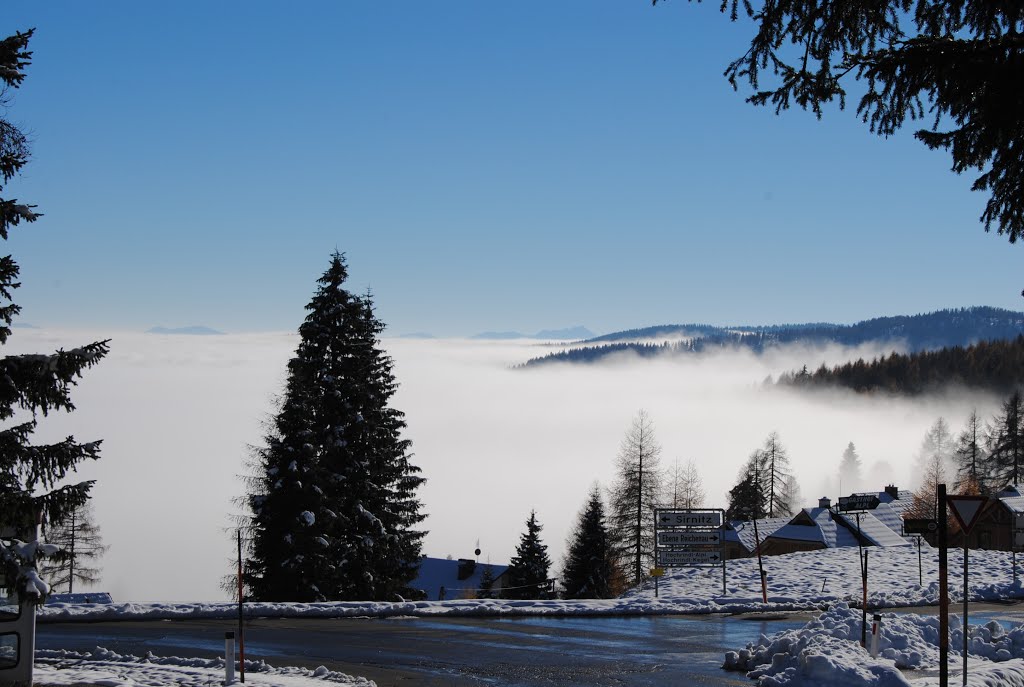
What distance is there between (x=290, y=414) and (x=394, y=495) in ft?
22.9

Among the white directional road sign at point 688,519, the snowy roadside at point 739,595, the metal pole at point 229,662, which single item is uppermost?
the white directional road sign at point 688,519

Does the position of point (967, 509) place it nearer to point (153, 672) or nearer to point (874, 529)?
point (153, 672)

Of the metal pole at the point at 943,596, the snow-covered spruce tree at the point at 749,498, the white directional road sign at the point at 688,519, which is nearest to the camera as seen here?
the metal pole at the point at 943,596

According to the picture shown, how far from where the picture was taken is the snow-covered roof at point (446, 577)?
94.1 m

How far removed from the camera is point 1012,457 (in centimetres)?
9531

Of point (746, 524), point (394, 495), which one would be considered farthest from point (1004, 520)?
point (394, 495)

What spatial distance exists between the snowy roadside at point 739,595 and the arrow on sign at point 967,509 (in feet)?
42.3

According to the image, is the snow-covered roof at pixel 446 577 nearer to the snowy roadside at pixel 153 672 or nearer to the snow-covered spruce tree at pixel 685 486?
the snow-covered spruce tree at pixel 685 486

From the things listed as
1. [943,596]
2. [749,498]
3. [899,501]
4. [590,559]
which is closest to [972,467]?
[749,498]

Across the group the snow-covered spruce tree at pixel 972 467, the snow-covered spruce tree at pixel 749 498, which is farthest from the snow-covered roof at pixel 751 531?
the snow-covered spruce tree at pixel 972 467

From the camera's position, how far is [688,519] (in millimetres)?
29375

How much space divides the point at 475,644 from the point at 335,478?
1442 cm

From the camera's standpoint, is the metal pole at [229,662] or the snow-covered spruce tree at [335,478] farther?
the snow-covered spruce tree at [335,478]

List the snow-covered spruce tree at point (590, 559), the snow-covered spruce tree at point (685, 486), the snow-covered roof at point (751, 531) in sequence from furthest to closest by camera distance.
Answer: the snow-covered spruce tree at point (685, 486) → the snow-covered roof at point (751, 531) → the snow-covered spruce tree at point (590, 559)
